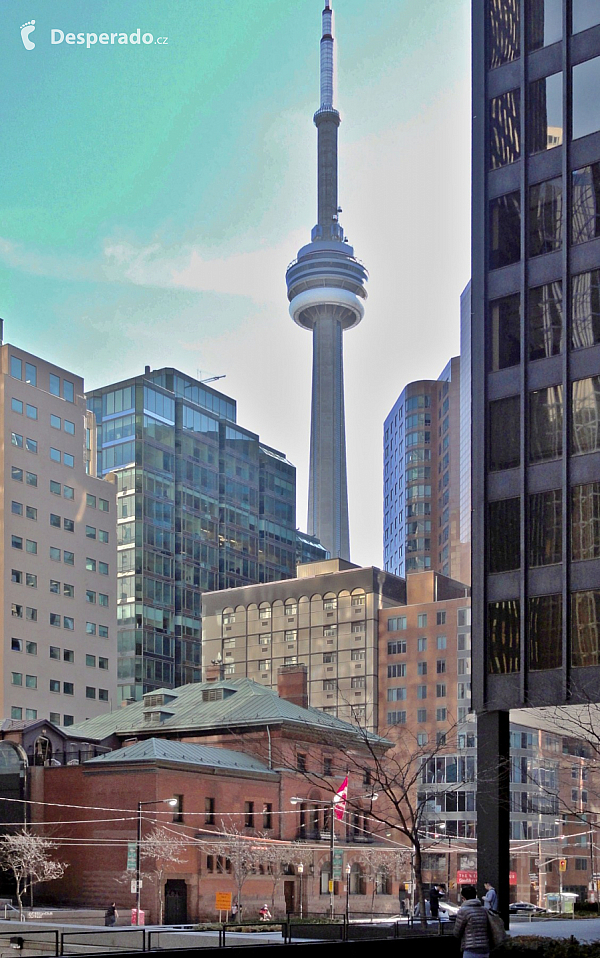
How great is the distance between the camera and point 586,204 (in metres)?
41.9

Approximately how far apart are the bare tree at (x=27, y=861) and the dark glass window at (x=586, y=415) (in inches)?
1951

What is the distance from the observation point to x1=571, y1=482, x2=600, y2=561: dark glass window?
4006cm

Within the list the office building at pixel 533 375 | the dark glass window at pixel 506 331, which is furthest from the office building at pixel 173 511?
the dark glass window at pixel 506 331

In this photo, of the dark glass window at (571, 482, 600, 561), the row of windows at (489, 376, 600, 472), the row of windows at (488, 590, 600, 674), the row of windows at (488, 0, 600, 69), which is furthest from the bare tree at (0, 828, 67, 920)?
the row of windows at (488, 0, 600, 69)

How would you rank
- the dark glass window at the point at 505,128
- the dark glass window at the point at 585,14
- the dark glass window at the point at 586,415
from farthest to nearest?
the dark glass window at the point at 505,128 → the dark glass window at the point at 585,14 → the dark glass window at the point at 586,415

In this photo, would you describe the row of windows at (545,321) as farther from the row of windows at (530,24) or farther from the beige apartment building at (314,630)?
the beige apartment building at (314,630)

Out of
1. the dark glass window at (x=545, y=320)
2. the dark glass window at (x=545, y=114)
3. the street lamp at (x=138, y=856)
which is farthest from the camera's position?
the street lamp at (x=138, y=856)

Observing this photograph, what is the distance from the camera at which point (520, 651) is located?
1617 inches

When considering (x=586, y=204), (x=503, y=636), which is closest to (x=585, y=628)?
(x=503, y=636)

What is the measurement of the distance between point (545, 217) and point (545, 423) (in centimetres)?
713

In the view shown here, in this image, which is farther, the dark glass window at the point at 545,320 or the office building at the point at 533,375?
the dark glass window at the point at 545,320

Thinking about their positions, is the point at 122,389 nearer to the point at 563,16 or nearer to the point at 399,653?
the point at 399,653

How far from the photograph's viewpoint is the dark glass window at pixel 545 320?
42250 mm

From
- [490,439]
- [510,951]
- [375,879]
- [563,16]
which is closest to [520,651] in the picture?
[490,439]
